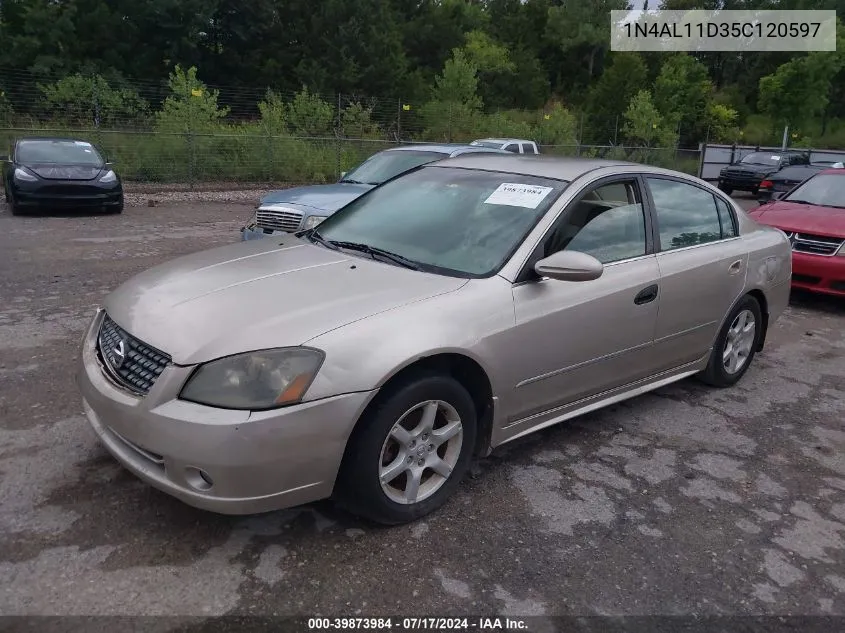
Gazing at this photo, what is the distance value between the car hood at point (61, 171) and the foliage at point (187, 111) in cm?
583

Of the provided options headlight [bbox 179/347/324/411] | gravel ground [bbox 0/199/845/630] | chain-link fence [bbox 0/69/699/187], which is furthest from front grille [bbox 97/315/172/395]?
chain-link fence [bbox 0/69/699/187]

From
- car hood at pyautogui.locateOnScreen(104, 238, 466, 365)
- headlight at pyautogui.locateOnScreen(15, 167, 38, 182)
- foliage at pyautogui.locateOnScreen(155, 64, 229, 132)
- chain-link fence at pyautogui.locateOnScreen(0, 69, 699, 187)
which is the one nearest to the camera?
car hood at pyautogui.locateOnScreen(104, 238, 466, 365)

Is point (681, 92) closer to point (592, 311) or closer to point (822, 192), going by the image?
point (822, 192)

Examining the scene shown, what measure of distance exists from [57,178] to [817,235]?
11393 mm

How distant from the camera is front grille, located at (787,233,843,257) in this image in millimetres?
7242

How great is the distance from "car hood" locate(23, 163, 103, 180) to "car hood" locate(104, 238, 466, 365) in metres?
9.72

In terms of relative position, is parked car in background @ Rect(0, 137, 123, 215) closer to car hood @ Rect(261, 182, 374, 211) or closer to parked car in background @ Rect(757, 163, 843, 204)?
car hood @ Rect(261, 182, 374, 211)

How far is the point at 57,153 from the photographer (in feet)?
41.6

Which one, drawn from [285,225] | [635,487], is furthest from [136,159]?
[635,487]

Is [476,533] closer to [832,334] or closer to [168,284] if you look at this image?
[168,284]

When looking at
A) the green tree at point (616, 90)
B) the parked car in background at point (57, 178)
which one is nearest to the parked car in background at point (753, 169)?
the green tree at point (616, 90)

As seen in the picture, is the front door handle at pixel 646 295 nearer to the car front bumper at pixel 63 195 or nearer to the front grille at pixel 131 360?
the front grille at pixel 131 360

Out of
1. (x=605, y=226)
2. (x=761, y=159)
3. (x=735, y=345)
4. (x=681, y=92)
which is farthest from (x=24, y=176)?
(x=681, y=92)

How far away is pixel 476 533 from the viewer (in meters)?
3.09
